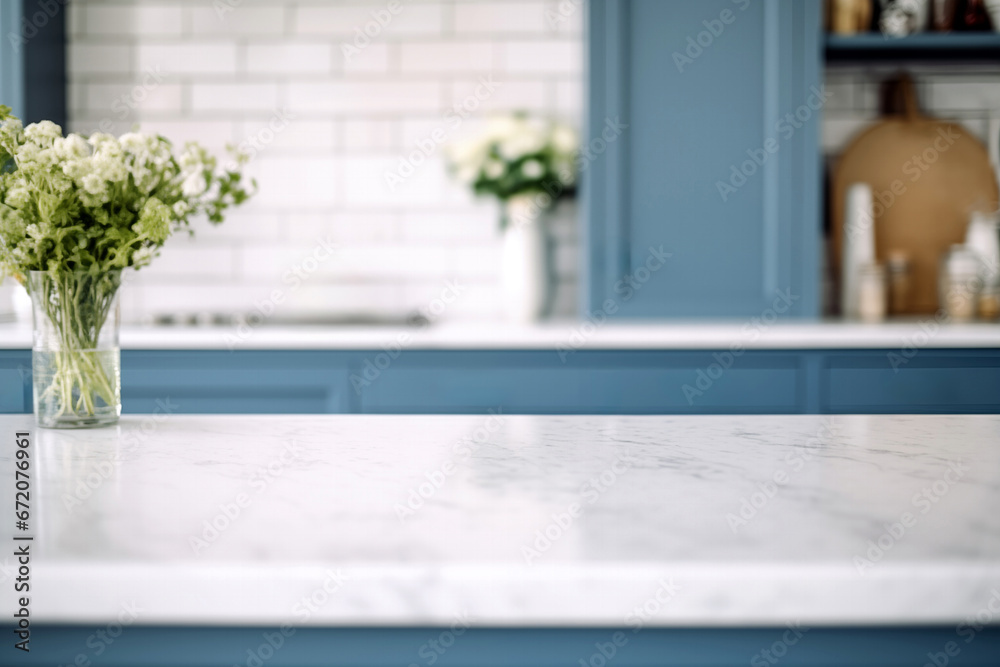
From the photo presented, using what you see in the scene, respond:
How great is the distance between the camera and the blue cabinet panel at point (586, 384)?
229cm

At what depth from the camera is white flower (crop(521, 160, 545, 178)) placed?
2596 mm

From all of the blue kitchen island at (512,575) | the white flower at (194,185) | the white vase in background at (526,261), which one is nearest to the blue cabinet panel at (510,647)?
the blue kitchen island at (512,575)

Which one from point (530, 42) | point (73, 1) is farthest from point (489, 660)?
point (73, 1)

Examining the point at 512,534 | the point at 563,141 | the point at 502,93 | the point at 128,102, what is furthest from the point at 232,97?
the point at 512,534

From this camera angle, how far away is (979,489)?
0.79 metres

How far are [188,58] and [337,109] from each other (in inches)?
20.8

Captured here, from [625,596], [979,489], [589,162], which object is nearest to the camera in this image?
[625,596]

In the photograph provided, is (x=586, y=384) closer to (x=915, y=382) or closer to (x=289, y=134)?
(x=915, y=382)

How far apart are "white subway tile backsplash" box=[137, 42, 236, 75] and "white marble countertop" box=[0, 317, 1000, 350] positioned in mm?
1012

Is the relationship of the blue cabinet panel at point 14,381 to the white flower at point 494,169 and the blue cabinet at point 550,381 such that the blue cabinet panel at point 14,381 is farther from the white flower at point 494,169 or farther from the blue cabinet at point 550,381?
the white flower at point 494,169

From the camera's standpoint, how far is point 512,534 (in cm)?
65

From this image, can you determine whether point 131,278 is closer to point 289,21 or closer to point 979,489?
point 289,21

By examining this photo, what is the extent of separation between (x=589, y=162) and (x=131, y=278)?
5.22 ft

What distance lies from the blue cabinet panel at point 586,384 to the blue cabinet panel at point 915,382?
129mm
